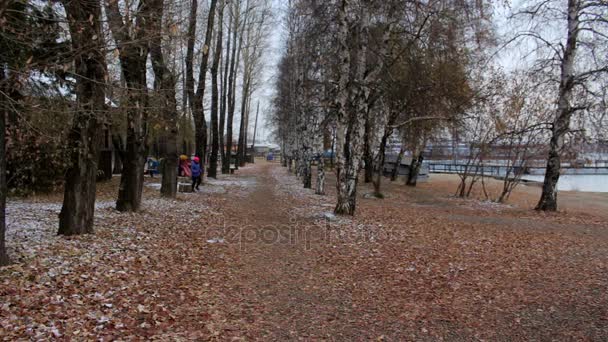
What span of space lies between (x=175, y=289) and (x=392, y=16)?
12229mm

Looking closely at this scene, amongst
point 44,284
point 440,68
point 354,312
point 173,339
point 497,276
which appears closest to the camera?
point 173,339

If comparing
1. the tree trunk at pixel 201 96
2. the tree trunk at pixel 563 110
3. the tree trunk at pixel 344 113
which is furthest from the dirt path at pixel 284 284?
the tree trunk at pixel 563 110

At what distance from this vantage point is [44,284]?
16.5 ft

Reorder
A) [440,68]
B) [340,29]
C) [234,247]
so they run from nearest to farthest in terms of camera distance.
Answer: [234,247] → [340,29] → [440,68]

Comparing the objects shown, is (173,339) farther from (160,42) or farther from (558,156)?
(558,156)

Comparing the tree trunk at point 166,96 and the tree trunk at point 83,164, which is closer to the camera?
the tree trunk at point 166,96

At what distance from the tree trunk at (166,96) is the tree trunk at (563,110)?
12.6 m

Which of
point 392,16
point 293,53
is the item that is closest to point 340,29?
point 392,16

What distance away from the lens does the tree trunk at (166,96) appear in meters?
5.69

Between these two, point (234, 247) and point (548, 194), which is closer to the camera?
point (234, 247)

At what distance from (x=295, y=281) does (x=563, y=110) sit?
1339 cm

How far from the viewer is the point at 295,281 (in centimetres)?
664

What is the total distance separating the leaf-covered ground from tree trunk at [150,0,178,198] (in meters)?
2.12

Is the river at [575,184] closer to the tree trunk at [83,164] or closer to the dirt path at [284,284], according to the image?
the dirt path at [284,284]
